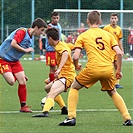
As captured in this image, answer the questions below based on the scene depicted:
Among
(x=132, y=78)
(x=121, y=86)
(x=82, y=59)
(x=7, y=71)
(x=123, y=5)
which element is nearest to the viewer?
(x=7, y=71)

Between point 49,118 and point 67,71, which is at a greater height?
point 67,71

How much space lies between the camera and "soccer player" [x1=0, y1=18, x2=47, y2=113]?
34.8ft

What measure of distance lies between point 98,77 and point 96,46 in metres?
0.44

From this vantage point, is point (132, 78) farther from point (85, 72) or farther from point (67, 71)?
point (85, 72)

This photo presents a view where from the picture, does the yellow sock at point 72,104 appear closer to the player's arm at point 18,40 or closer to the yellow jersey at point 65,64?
the yellow jersey at point 65,64

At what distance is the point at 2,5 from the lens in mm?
39750

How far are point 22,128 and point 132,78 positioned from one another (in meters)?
11.7

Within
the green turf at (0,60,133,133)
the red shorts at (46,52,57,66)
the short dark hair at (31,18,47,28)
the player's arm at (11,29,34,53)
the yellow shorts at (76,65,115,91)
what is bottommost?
the green turf at (0,60,133,133)

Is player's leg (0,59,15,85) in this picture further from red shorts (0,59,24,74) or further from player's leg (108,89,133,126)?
player's leg (108,89,133,126)

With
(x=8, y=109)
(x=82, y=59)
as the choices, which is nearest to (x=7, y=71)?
(x=8, y=109)

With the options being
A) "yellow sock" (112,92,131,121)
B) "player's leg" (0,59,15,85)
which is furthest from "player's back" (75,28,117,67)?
"player's leg" (0,59,15,85)

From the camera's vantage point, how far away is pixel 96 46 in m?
8.55

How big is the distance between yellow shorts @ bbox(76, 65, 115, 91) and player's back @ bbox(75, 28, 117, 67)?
0.08 m

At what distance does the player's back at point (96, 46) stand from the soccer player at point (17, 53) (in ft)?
6.90
